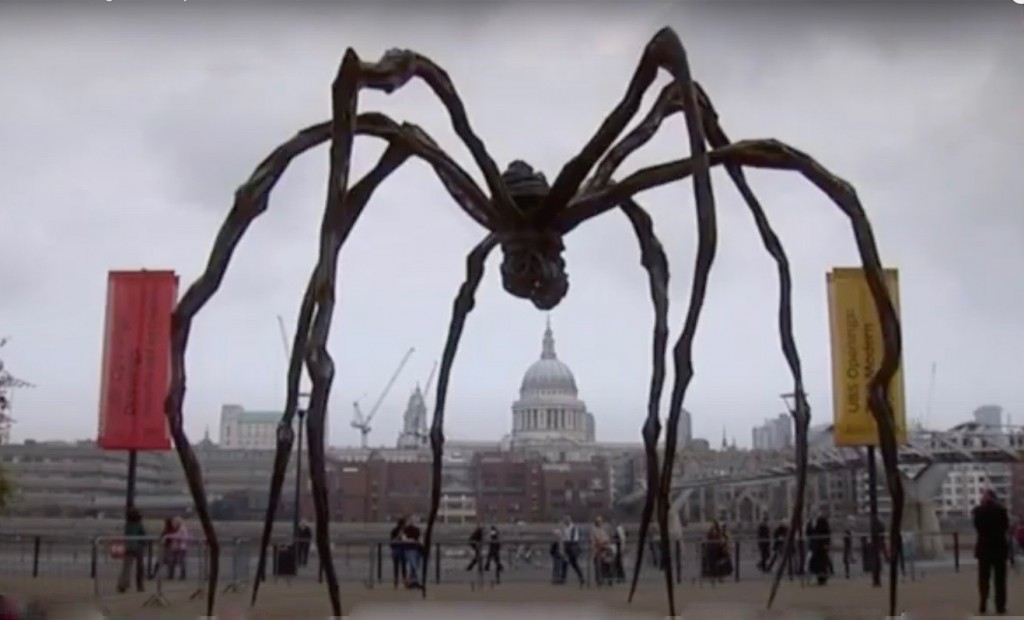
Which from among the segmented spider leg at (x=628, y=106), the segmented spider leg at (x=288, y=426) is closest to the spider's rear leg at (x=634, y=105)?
the segmented spider leg at (x=628, y=106)

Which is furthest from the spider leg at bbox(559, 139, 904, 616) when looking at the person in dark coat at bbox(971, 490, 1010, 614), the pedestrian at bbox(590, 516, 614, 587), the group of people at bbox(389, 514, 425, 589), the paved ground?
the pedestrian at bbox(590, 516, 614, 587)

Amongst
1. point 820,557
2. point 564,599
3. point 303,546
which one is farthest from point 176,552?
point 820,557

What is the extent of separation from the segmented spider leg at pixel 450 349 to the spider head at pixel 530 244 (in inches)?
43.0

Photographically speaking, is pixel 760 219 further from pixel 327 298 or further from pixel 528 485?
pixel 528 485

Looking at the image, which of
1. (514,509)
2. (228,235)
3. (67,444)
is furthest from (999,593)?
(514,509)

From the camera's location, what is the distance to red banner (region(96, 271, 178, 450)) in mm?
15883

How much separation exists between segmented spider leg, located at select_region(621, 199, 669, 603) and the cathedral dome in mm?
85969

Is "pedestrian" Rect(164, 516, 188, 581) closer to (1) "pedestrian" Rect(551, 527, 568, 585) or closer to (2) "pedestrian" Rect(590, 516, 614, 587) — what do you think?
(1) "pedestrian" Rect(551, 527, 568, 585)

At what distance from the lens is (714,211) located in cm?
644

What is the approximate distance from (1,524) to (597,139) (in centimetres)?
3868

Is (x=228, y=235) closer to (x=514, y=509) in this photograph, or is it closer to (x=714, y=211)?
(x=714, y=211)

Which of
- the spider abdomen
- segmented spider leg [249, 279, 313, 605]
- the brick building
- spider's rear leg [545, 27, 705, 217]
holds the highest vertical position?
spider's rear leg [545, 27, 705, 217]

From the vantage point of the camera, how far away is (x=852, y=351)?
17.2m

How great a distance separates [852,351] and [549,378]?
8013 centimetres
